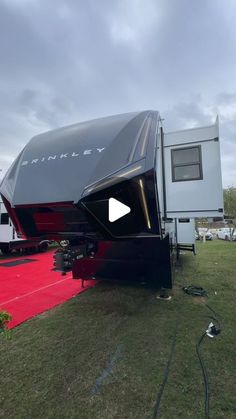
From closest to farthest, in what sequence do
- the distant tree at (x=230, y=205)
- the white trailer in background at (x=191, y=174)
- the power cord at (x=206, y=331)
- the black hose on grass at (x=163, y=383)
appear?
the black hose on grass at (x=163, y=383)
the power cord at (x=206, y=331)
the white trailer in background at (x=191, y=174)
the distant tree at (x=230, y=205)

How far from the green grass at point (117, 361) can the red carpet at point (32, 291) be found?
1.30 ft

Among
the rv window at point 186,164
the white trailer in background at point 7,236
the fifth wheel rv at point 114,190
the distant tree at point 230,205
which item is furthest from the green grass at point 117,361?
the distant tree at point 230,205

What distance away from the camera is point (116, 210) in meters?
2.39

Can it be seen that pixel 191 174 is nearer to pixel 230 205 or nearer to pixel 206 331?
pixel 206 331

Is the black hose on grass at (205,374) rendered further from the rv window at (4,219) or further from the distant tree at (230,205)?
the distant tree at (230,205)

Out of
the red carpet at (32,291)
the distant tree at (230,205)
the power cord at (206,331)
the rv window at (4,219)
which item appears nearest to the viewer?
the power cord at (206,331)

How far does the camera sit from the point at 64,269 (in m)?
3.60

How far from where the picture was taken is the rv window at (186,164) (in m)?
3.70

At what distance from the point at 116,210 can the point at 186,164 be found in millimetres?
1879

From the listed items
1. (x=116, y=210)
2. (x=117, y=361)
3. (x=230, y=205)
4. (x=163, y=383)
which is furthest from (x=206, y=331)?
(x=230, y=205)

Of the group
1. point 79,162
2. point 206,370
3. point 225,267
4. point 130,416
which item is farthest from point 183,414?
A: point 225,267

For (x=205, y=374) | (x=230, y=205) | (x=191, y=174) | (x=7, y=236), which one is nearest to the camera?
(x=205, y=374)

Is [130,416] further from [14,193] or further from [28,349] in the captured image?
[14,193]

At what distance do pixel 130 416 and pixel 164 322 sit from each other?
1.68 meters
